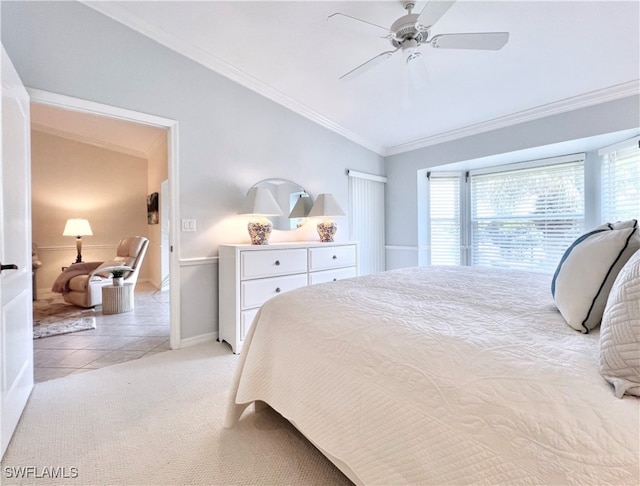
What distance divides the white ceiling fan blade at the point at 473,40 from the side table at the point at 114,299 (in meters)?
4.34

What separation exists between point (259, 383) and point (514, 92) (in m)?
3.40

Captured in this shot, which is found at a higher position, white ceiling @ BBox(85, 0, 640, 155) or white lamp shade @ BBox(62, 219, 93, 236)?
white ceiling @ BBox(85, 0, 640, 155)

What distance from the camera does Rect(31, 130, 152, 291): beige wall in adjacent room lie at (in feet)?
17.0

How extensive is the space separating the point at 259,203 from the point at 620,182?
3.56m

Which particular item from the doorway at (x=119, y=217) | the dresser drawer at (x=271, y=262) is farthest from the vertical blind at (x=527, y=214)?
the doorway at (x=119, y=217)

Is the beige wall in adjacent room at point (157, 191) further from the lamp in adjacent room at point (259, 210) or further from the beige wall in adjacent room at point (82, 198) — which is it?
the lamp in adjacent room at point (259, 210)

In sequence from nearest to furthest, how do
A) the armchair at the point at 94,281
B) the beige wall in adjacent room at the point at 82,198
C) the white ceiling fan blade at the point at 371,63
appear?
the white ceiling fan blade at the point at 371,63 < the armchair at the point at 94,281 < the beige wall in adjacent room at the point at 82,198

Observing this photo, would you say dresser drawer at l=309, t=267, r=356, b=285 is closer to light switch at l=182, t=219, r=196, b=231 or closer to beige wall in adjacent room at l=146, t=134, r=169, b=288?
light switch at l=182, t=219, r=196, b=231

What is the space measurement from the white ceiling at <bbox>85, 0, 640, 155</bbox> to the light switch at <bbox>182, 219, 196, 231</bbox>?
1.54 m

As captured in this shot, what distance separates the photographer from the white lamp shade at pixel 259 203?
2930 mm

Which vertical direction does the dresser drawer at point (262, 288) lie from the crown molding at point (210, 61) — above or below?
below

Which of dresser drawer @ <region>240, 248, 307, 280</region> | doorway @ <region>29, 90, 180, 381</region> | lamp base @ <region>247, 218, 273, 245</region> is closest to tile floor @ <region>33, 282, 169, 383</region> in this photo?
doorway @ <region>29, 90, 180, 381</region>

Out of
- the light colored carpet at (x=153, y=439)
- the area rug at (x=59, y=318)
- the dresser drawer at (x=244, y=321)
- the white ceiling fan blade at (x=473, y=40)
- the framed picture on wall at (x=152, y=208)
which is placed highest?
the white ceiling fan blade at (x=473, y=40)

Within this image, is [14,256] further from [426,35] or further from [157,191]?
[157,191]
